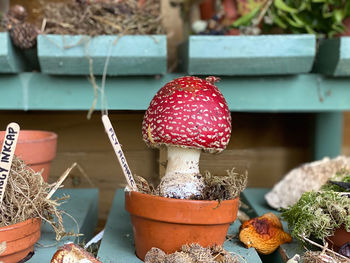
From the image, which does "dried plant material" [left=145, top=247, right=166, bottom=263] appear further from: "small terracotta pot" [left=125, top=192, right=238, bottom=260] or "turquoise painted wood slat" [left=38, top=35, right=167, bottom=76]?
"turquoise painted wood slat" [left=38, top=35, right=167, bottom=76]

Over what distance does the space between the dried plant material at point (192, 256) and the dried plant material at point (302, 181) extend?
459 millimetres

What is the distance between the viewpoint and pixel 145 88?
1352mm

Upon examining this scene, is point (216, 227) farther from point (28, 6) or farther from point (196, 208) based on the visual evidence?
point (28, 6)

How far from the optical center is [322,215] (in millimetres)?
826

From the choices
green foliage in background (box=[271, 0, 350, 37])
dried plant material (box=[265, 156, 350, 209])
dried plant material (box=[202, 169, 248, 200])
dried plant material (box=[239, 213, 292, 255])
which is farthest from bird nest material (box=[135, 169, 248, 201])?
green foliage in background (box=[271, 0, 350, 37])

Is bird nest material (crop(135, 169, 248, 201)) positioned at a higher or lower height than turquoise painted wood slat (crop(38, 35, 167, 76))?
lower

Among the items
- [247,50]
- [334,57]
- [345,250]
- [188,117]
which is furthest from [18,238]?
[334,57]

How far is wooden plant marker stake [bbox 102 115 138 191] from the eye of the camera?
0.77 m

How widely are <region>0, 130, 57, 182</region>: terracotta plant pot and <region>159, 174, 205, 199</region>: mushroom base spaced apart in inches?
12.9

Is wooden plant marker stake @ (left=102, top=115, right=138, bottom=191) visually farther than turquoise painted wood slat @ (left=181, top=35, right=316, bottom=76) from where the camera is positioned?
No

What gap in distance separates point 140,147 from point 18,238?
0.30 metres

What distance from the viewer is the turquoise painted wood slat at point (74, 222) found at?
87cm

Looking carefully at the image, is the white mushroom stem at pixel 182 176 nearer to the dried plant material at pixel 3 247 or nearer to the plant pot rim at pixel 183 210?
the plant pot rim at pixel 183 210

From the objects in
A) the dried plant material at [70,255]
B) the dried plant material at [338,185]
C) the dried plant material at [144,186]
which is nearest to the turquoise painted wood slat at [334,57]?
the dried plant material at [338,185]
